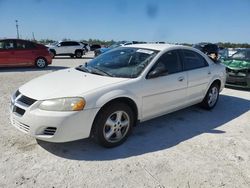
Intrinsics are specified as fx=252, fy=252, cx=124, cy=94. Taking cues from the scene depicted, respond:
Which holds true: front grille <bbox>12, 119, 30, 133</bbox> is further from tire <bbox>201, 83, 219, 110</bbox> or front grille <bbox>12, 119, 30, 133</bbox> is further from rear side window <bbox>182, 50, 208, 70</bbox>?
tire <bbox>201, 83, 219, 110</bbox>

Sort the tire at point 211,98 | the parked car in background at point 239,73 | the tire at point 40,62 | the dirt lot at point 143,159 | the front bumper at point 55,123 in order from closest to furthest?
the dirt lot at point 143,159, the front bumper at point 55,123, the tire at point 211,98, the parked car in background at point 239,73, the tire at point 40,62

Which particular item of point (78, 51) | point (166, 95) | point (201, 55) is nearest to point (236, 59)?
point (201, 55)

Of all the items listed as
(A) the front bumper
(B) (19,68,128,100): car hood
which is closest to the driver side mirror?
(B) (19,68,128,100): car hood

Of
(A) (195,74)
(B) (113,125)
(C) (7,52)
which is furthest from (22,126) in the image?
(C) (7,52)

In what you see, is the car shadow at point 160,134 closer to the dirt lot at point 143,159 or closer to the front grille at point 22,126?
the dirt lot at point 143,159

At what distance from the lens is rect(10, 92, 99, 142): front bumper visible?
10.8 ft

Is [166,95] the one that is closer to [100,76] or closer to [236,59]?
[100,76]

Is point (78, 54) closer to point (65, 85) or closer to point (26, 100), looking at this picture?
point (65, 85)

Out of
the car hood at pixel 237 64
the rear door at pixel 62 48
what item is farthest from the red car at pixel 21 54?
the rear door at pixel 62 48

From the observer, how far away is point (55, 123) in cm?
328

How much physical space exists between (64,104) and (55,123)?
0.27 meters

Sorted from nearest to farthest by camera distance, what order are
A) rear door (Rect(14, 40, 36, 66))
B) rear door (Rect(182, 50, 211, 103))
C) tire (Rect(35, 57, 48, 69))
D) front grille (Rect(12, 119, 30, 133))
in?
front grille (Rect(12, 119, 30, 133))
rear door (Rect(182, 50, 211, 103))
rear door (Rect(14, 40, 36, 66))
tire (Rect(35, 57, 48, 69))

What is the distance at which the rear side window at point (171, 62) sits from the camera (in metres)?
4.46

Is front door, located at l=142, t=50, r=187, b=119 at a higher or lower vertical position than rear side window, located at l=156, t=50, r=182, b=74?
lower
